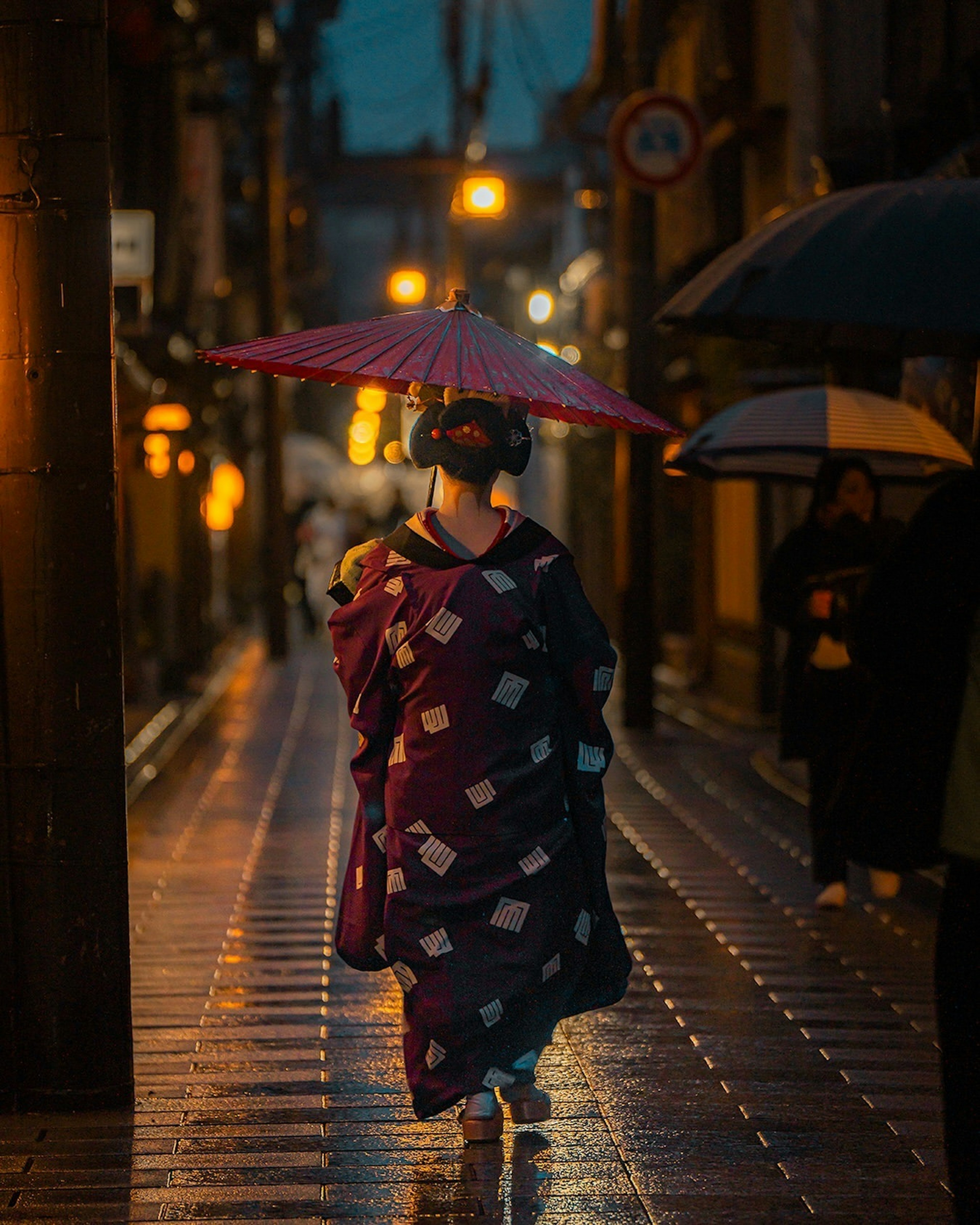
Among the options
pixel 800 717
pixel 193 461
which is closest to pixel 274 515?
pixel 193 461

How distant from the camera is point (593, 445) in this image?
94.5 feet

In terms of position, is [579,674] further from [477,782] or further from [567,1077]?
[567,1077]

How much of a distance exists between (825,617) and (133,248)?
7.58 meters

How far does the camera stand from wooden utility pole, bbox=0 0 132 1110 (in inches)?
207

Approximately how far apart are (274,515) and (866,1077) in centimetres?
2210

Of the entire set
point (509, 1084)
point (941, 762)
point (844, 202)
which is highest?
point (844, 202)

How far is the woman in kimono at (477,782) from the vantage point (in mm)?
5012

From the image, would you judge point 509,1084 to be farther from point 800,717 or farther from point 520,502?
point 520,502

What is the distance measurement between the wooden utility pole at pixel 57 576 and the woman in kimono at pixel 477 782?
75 centimetres

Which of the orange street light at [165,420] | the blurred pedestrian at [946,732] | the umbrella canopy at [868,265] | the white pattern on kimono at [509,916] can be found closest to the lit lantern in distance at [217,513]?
the orange street light at [165,420]

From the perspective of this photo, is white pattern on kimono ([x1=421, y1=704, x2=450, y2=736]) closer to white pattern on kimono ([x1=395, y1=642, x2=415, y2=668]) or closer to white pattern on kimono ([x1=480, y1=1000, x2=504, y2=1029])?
white pattern on kimono ([x1=395, y1=642, x2=415, y2=668])

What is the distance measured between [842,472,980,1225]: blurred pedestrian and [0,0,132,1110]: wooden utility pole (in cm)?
245

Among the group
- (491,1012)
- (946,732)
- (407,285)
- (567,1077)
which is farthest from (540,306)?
(946,732)

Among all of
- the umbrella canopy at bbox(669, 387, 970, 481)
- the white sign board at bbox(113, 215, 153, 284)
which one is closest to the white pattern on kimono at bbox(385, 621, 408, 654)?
the umbrella canopy at bbox(669, 387, 970, 481)
